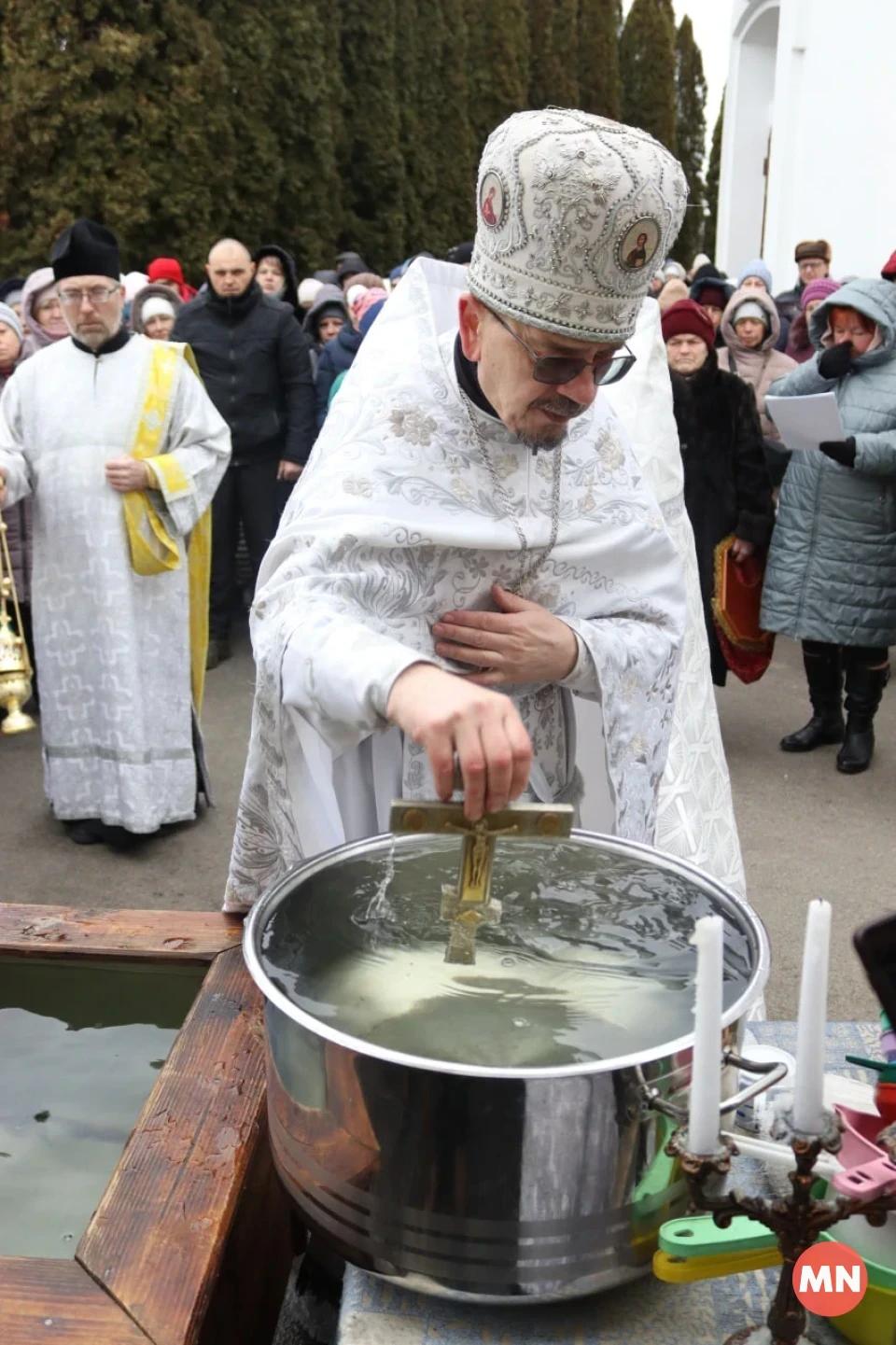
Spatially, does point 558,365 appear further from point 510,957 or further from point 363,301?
point 363,301

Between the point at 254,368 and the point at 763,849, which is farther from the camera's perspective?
the point at 254,368

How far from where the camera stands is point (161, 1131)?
1269 mm

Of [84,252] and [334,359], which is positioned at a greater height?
[84,252]

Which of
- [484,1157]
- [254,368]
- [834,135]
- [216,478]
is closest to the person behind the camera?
[484,1157]

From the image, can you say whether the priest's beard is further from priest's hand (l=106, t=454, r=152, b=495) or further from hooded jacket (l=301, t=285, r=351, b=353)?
hooded jacket (l=301, t=285, r=351, b=353)

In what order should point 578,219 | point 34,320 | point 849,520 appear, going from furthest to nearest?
point 34,320 → point 849,520 → point 578,219

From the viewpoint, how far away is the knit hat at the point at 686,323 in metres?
4.82

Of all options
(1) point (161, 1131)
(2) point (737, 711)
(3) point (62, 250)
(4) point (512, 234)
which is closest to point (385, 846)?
(1) point (161, 1131)

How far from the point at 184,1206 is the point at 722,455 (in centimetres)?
423

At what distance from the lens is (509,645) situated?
1.50 m

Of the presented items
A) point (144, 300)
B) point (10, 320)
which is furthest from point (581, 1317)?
point (144, 300)

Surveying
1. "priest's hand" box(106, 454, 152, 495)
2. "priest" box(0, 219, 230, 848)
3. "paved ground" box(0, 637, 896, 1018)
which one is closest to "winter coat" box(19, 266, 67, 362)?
"paved ground" box(0, 637, 896, 1018)

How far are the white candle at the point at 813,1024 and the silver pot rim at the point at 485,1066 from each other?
0.29ft

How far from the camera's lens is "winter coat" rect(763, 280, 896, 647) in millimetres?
4488
